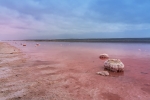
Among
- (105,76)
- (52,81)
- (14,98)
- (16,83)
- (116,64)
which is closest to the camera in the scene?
(14,98)

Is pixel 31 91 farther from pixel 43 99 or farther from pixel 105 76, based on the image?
pixel 105 76

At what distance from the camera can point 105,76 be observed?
21.6ft

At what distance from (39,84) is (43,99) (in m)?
1.36

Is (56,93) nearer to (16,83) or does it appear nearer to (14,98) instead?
(14,98)

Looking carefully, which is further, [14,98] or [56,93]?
[56,93]

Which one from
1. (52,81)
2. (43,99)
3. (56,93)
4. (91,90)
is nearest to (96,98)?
(91,90)

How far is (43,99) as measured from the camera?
3.93 metres

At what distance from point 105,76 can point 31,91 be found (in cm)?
395

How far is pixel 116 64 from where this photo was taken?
7.66m

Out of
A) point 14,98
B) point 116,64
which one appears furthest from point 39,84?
point 116,64

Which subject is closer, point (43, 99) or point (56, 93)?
point (43, 99)

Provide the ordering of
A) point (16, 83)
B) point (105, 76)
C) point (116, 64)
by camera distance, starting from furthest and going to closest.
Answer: point (116, 64) → point (105, 76) → point (16, 83)

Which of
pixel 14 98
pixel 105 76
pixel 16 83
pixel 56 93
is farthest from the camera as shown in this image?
pixel 105 76

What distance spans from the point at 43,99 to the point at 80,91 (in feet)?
4.75
